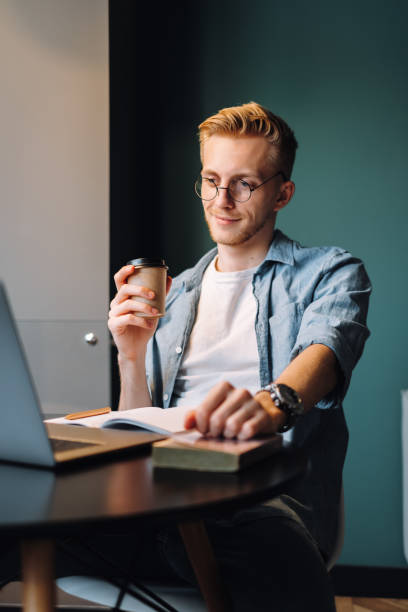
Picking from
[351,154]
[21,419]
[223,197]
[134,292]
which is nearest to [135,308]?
[134,292]

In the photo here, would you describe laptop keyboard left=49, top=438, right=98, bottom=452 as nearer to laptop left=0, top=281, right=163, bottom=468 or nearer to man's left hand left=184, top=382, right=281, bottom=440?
laptop left=0, top=281, right=163, bottom=468

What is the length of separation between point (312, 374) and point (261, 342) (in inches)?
15.7

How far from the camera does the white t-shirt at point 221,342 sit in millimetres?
1515

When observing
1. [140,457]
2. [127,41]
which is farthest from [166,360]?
[127,41]

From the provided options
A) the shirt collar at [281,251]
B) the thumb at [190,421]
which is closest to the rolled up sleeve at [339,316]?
the shirt collar at [281,251]

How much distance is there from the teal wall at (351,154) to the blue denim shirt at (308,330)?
95 cm

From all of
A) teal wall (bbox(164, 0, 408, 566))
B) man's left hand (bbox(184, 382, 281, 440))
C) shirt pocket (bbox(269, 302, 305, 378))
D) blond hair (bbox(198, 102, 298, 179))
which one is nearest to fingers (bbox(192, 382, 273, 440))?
man's left hand (bbox(184, 382, 281, 440))

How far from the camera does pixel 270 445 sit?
0.77 meters

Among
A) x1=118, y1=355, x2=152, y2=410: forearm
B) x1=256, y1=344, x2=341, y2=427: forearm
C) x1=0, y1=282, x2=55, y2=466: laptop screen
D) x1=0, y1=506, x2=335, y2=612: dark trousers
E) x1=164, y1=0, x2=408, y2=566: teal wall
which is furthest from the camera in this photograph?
x1=164, y1=0, x2=408, y2=566: teal wall

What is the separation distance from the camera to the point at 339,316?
132cm

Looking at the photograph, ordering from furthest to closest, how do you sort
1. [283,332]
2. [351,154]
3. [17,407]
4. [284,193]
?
1. [351,154]
2. [284,193]
3. [283,332]
4. [17,407]

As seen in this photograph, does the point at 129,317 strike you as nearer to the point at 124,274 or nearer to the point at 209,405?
the point at 124,274

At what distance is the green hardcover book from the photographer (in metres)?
0.69

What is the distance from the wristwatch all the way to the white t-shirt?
50 centimetres
